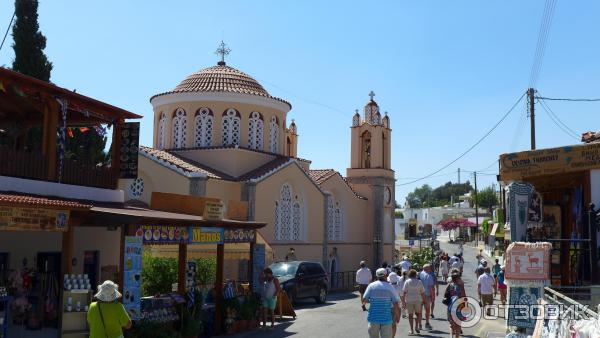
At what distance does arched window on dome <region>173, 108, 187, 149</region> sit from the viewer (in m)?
30.9

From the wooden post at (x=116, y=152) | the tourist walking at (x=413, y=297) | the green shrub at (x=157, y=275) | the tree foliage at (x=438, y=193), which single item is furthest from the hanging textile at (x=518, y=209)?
the tree foliage at (x=438, y=193)

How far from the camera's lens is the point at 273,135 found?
3206 cm

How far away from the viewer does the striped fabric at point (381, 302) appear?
36.2ft

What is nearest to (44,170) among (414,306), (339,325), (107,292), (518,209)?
(107,292)

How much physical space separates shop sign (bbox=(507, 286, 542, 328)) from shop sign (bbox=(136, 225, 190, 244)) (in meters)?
6.96

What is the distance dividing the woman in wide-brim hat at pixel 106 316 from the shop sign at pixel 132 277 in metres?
3.18

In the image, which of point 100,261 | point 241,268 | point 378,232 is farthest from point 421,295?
point 378,232

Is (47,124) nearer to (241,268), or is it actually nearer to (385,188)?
(241,268)

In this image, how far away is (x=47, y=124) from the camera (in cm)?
1349

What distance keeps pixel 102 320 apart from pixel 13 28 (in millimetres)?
21838

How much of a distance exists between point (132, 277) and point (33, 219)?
246 cm

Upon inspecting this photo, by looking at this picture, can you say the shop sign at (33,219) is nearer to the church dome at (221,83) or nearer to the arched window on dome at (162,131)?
the church dome at (221,83)

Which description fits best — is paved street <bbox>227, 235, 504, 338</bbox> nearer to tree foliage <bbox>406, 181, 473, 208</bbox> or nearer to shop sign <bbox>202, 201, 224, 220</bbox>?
shop sign <bbox>202, 201, 224, 220</bbox>

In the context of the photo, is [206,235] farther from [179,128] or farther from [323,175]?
[323,175]
